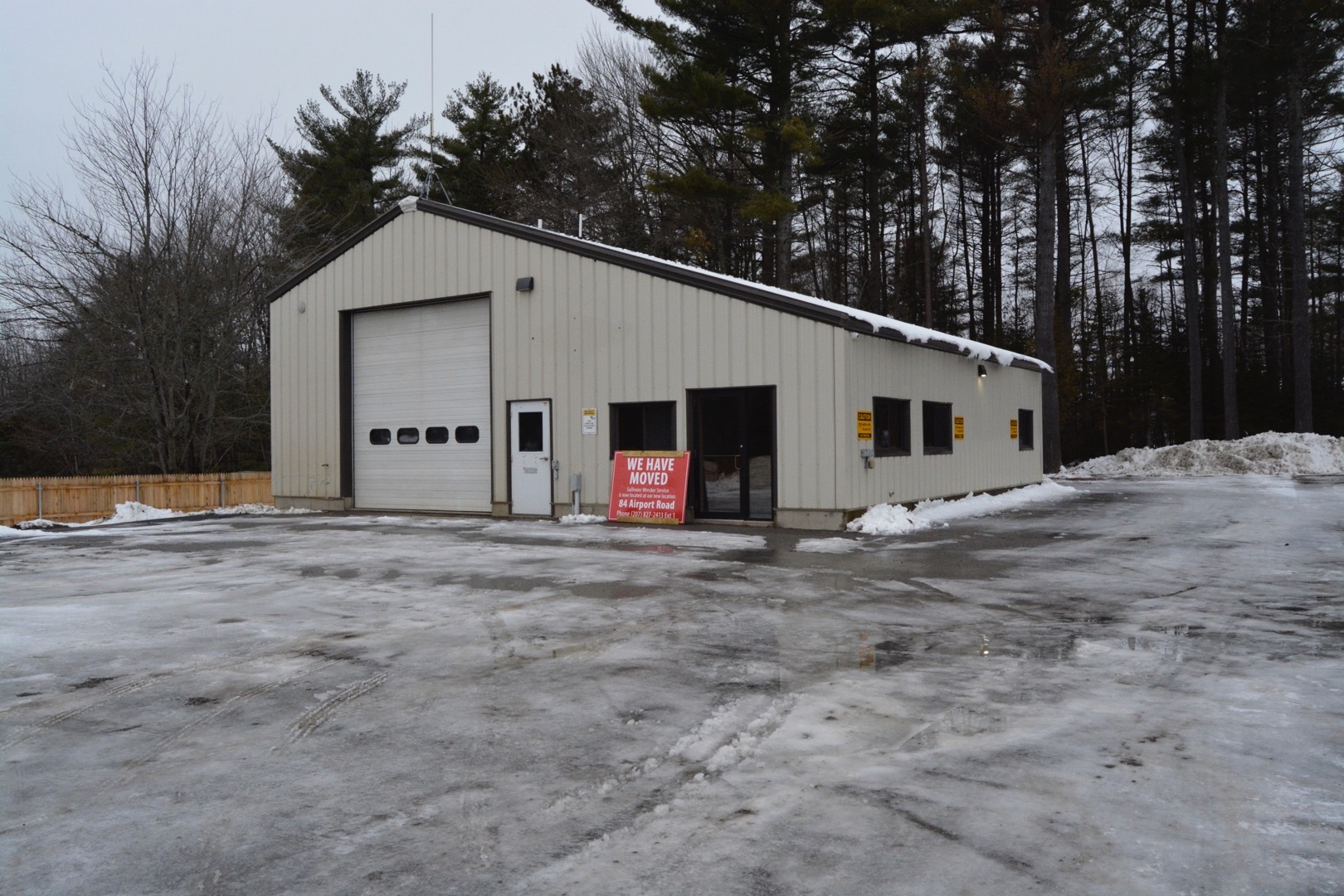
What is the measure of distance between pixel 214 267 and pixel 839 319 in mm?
20104

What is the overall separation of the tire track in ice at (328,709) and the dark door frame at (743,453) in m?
9.62

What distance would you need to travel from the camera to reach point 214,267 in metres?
26.1

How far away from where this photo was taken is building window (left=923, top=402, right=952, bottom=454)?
17.4 meters

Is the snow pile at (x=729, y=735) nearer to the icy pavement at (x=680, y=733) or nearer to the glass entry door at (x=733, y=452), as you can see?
the icy pavement at (x=680, y=733)

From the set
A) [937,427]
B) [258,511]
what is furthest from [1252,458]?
[258,511]

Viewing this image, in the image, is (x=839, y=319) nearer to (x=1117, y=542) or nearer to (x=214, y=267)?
(x=1117, y=542)

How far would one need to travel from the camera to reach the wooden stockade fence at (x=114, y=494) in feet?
65.7

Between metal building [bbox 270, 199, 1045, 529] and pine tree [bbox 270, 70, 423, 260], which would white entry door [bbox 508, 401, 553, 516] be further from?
pine tree [bbox 270, 70, 423, 260]

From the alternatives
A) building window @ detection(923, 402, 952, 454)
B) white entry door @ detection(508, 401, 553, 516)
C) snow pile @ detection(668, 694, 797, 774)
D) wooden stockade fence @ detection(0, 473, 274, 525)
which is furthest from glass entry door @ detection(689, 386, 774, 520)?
wooden stockade fence @ detection(0, 473, 274, 525)

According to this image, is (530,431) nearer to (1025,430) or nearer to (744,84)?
(1025,430)

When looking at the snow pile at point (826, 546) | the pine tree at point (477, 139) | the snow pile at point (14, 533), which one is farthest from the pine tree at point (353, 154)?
the snow pile at point (826, 546)

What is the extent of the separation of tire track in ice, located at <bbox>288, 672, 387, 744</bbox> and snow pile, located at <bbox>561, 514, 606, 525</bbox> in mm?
10275

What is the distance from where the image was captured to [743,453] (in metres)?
15.0

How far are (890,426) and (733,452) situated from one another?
9.43ft
